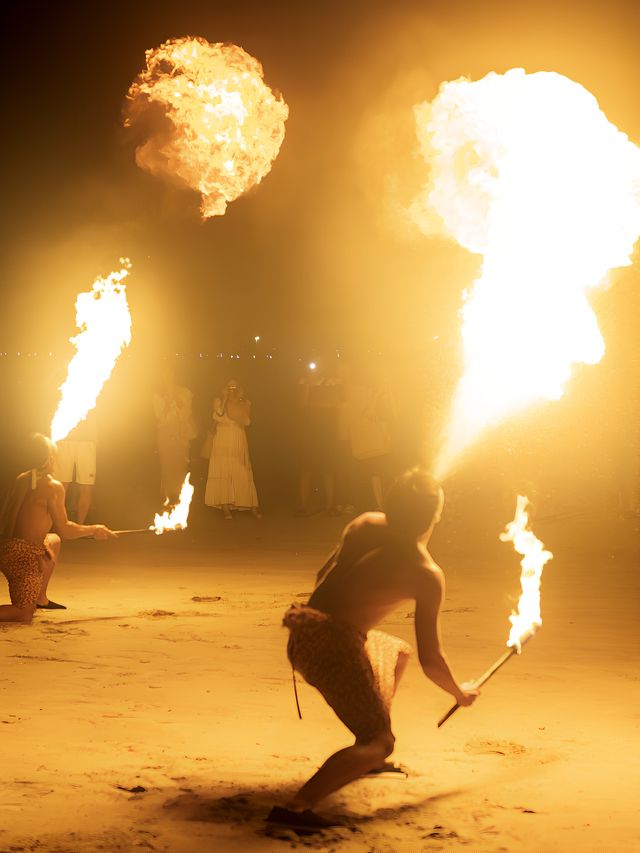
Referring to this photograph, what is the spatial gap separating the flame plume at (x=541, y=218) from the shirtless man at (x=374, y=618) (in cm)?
369

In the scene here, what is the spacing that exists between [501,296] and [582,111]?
144cm

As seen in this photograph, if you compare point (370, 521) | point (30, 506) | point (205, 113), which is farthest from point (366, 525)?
point (205, 113)

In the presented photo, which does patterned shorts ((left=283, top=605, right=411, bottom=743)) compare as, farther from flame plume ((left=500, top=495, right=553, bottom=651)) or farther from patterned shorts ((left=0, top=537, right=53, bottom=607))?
patterned shorts ((left=0, top=537, right=53, bottom=607))

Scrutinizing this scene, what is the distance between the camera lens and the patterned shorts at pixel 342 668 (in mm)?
4355

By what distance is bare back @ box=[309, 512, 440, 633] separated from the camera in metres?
4.39

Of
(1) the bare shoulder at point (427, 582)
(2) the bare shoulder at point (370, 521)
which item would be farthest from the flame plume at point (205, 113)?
A: (1) the bare shoulder at point (427, 582)

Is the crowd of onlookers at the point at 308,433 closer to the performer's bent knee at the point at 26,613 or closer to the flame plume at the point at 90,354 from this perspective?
the flame plume at the point at 90,354

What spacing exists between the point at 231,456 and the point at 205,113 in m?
5.10

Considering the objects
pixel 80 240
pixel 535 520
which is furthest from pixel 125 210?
pixel 535 520

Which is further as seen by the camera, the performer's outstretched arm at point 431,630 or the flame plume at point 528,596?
the flame plume at point 528,596

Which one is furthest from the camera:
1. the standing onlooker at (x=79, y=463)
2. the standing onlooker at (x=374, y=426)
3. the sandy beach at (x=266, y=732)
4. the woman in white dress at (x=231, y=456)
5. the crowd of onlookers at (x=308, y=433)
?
the woman in white dress at (x=231, y=456)

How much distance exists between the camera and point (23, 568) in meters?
8.32

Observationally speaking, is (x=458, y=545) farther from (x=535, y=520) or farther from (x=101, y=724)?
(x=101, y=724)

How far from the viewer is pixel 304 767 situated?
4.95m
